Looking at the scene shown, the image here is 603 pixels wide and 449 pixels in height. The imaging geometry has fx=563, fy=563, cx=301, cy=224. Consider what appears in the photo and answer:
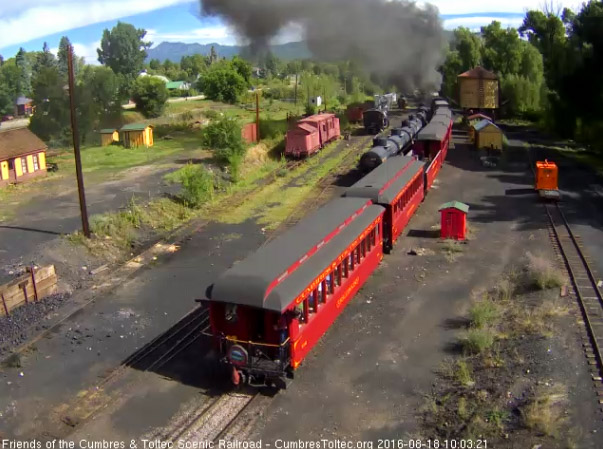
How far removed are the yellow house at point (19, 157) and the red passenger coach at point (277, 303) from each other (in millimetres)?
23814

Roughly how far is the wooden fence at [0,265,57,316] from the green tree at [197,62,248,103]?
60.8 m

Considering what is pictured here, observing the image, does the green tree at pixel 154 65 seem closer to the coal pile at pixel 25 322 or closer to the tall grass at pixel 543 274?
the coal pile at pixel 25 322

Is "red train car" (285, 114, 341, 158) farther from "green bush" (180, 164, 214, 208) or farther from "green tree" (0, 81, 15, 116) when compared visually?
"green tree" (0, 81, 15, 116)

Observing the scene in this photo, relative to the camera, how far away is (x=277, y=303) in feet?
37.6

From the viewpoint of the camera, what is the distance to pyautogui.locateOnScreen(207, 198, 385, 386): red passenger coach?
11.9 metres

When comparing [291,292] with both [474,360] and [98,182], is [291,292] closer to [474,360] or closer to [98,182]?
[474,360]

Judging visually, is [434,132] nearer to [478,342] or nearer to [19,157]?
[478,342]

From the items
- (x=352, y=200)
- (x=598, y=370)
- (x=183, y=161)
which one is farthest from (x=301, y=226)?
(x=183, y=161)

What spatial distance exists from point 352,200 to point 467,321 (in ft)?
18.2

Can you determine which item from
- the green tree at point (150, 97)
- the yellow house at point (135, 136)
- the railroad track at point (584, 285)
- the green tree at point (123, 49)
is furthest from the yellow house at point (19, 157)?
the green tree at point (123, 49)

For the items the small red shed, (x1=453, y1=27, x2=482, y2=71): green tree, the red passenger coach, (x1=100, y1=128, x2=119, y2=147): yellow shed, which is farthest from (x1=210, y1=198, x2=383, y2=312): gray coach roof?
(x1=453, y1=27, x2=482, y2=71): green tree

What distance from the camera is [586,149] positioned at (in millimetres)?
45938

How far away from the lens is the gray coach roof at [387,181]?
20125 millimetres

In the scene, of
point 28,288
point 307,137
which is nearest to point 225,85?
point 307,137
